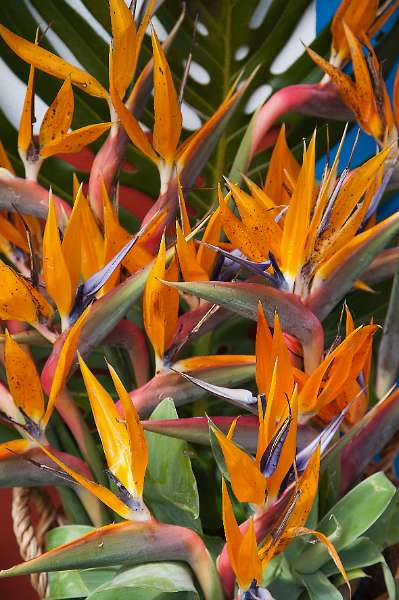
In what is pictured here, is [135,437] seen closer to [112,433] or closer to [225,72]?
[112,433]

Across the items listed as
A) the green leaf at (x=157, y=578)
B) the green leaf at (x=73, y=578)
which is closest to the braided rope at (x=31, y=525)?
the green leaf at (x=73, y=578)

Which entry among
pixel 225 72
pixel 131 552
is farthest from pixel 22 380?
pixel 225 72

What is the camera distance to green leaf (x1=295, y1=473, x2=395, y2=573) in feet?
1.95

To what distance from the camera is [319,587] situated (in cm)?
60

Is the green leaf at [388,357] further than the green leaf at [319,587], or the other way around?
the green leaf at [388,357]

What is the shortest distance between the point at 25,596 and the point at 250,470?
632 mm

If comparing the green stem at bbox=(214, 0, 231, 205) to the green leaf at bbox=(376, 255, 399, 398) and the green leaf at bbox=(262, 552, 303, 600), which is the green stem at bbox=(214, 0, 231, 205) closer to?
the green leaf at bbox=(376, 255, 399, 398)

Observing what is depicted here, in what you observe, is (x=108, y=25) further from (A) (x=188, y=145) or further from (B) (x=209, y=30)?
(A) (x=188, y=145)

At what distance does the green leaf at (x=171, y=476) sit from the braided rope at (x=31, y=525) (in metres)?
0.15

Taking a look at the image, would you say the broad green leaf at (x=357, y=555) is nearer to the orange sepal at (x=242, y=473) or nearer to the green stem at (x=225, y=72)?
the orange sepal at (x=242, y=473)

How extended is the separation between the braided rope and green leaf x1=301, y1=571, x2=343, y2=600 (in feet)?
0.77

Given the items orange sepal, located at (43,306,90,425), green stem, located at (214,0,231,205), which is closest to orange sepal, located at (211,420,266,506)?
orange sepal, located at (43,306,90,425)

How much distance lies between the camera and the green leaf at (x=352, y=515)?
1.95ft

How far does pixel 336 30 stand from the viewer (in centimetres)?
79
